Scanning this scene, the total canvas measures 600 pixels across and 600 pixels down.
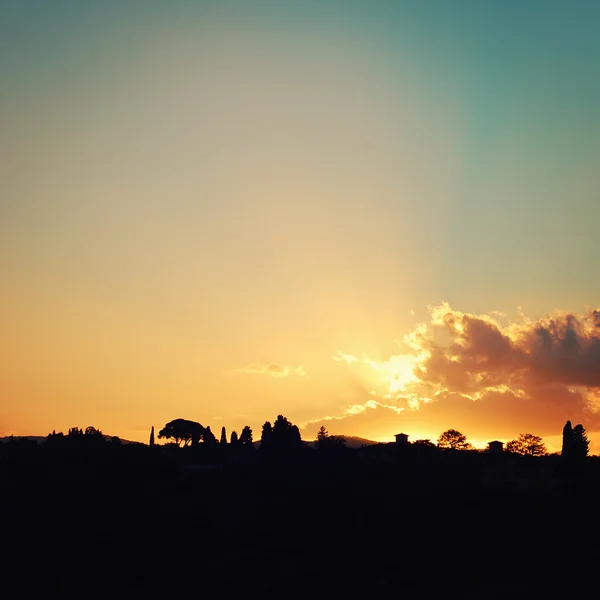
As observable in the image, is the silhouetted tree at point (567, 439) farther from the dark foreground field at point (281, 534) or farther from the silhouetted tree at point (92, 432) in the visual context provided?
the silhouetted tree at point (92, 432)

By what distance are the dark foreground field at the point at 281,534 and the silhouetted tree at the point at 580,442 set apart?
21.4 metres

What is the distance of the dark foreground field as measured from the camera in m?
57.8

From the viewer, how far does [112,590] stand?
55.9 metres

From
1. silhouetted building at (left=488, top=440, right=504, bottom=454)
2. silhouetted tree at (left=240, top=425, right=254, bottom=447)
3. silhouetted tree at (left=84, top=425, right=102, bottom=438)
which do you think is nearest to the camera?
silhouetted tree at (left=84, top=425, right=102, bottom=438)

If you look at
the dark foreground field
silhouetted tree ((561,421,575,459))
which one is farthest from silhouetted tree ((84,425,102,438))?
silhouetted tree ((561,421,575,459))

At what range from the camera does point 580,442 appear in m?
118

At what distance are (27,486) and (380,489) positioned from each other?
142ft

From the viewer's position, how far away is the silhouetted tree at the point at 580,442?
11438 centimetres

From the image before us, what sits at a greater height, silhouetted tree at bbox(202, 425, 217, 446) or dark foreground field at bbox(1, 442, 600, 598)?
silhouetted tree at bbox(202, 425, 217, 446)

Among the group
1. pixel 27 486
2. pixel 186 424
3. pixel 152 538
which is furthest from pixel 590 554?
pixel 186 424

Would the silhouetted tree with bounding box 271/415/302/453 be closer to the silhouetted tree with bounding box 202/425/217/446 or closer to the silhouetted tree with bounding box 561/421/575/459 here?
the silhouetted tree with bounding box 202/425/217/446

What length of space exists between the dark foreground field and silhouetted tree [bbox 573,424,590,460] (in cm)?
2142

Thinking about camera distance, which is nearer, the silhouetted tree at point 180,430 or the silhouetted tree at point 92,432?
the silhouetted tree at point 92,432

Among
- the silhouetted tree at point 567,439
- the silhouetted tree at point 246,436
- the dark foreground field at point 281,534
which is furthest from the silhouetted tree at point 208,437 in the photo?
the silhouetted tree at point 567,439
